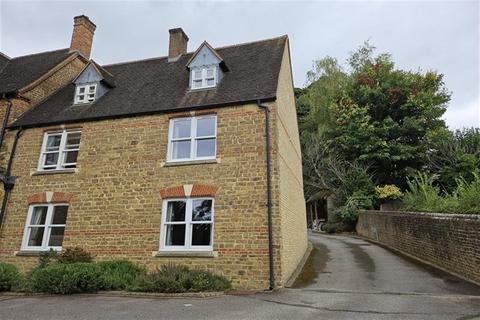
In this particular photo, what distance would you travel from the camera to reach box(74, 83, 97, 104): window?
14.8 meters

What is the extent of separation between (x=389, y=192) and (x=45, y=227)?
21706mm

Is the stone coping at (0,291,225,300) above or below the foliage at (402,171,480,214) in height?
below

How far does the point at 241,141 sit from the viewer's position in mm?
11195

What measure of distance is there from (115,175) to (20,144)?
16.9 feet

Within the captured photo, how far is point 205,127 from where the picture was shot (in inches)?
474

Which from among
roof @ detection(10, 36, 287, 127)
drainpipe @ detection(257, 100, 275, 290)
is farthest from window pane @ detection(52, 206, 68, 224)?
drainpipe @ detection(257, 100, 275, 290)

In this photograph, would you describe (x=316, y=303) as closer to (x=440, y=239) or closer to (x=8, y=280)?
(x=440, y=239)

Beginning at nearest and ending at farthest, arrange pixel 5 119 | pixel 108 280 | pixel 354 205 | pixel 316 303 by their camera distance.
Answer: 1. pixel 316 303
2. pixel 108 280
3. pixel 5 119
4. pixel 354 205

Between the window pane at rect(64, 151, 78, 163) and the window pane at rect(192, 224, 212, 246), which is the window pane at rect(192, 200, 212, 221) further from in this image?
the window pane at rect(64, 151, 78, 163)

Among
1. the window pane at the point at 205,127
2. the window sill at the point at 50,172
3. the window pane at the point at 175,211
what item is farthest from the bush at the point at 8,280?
the window pane at the point at 205,127

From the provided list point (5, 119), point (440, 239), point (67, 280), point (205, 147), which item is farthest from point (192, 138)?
point (440, 239)

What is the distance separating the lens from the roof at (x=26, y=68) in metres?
15.6

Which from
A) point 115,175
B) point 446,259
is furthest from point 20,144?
point 446,259

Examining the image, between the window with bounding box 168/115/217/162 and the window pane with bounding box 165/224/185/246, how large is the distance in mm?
2449
